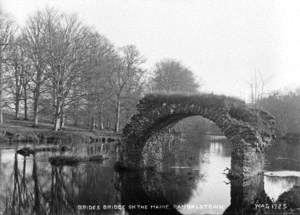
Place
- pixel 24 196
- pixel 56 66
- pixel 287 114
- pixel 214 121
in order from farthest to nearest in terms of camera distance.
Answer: pixel 287 114
pixel 56 66
pixel 214 121
pixel 24 196

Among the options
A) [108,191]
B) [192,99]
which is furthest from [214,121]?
[108,191]

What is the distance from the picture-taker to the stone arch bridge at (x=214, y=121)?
535 inches

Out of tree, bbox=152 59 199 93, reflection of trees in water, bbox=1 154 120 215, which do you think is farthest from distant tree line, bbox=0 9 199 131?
reflection of trees in water, bbox=1 154 120 215

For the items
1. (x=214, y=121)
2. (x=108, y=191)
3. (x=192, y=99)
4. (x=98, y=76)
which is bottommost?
(x=108, y=191)

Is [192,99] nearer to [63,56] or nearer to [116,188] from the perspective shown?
[116,188]

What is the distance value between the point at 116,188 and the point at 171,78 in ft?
121

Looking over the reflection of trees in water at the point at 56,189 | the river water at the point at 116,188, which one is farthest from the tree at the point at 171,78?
the reflection of trees in water at the point at 56,189

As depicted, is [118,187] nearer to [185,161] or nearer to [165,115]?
[165,115]

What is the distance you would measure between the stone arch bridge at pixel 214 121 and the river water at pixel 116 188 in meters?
0.92

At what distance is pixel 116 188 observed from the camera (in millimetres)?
12039

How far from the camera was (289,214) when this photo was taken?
29.5 feet

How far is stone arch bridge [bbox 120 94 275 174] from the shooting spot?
13.6 metres

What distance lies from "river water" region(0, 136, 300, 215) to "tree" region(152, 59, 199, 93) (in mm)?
30027

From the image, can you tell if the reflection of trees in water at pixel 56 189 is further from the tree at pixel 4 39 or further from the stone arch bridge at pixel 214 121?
the tree at pixel 4 39
